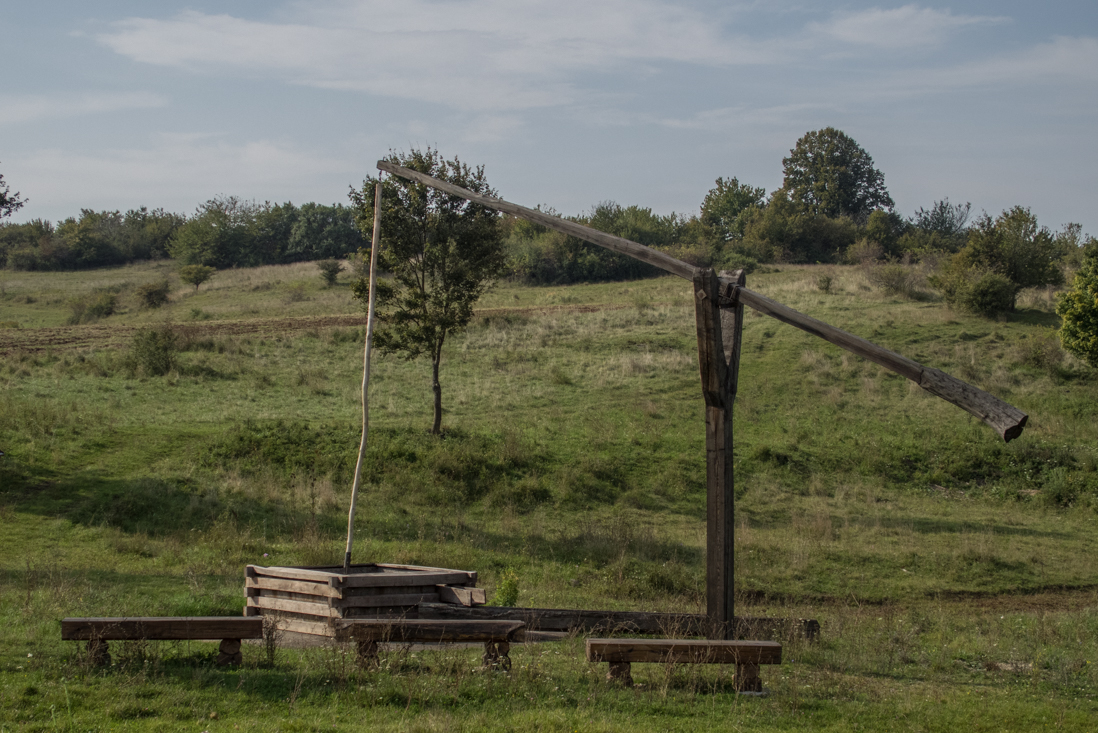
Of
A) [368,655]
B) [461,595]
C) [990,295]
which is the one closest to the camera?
[368,655]

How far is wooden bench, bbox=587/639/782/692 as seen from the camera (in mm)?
7000

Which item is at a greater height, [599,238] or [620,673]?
[599,238]

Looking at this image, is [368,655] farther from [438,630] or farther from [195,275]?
[195,275]

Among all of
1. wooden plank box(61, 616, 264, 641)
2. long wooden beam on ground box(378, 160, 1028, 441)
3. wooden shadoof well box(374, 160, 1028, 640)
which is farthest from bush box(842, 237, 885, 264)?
wooden plank box(61, 616, 264, 641)

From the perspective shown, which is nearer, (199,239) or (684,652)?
(684,652)

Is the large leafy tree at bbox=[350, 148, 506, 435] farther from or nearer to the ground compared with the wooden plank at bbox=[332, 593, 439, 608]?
farther from the ground

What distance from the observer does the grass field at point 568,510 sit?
22.1 feet

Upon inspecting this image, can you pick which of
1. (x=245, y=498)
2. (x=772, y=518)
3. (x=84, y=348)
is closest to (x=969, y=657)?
(x=772, y=518)

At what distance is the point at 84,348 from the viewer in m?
31.5

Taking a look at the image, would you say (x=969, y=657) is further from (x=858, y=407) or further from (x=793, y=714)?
(x=858, y=407)

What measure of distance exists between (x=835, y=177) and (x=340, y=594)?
327 ft

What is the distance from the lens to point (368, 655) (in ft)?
24.2

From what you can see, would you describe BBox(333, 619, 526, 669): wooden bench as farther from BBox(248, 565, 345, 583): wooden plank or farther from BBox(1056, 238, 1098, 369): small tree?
BBox(1056, 238, 1098, 369): small tree

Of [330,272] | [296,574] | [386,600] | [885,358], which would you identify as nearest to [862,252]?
[330,272]
